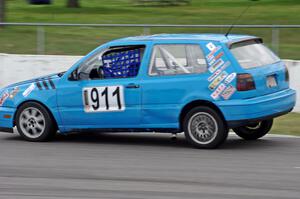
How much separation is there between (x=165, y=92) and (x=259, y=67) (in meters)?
1.32

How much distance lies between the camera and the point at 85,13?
34625 mm

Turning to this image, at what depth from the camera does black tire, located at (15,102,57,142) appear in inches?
469

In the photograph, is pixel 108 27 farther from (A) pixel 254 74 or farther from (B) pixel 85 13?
(B) pixel 85 13

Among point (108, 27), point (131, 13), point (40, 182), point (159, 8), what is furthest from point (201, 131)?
point (159, 8)

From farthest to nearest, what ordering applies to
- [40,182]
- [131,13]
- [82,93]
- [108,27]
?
[131,13]
[108,27]
[82,93]
[40,182]

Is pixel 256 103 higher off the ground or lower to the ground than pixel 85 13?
lower

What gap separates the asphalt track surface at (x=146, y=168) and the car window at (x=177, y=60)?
1101 mm

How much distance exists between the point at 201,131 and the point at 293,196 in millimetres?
3088

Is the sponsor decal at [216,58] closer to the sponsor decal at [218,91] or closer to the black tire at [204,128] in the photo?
the sponsor decal at [218,91]

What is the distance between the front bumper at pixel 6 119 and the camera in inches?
478

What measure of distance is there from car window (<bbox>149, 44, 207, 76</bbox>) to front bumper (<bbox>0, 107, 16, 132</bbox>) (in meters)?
2.35

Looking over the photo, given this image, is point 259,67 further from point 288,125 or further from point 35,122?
point 35,122

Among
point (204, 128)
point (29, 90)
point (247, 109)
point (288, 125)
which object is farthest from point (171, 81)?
point (288, 125)

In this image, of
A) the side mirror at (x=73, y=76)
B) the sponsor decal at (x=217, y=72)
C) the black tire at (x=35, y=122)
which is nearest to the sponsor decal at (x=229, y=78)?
the sponsor decal at (x=217, y=72)
